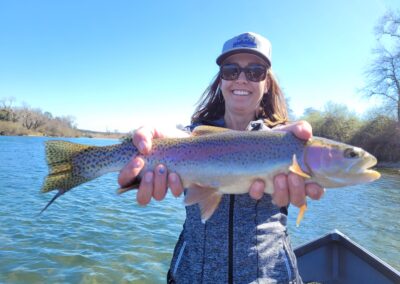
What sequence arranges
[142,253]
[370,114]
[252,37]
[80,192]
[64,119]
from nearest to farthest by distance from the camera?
[252,37] < [142,253] < [80,192] < [370,114] < [64,119]

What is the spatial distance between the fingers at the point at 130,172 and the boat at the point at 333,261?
410cm

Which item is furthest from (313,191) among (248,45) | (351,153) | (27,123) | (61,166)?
(27,123)

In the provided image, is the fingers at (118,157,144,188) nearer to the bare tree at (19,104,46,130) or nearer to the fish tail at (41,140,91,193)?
the fish tail at (41,140,91,193)

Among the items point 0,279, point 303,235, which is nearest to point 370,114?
point 303,235

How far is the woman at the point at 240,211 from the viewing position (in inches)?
103

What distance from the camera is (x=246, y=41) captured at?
3340 millimetres

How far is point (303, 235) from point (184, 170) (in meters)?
9.07

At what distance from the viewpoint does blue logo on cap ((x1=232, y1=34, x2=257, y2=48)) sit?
3328 millimetres

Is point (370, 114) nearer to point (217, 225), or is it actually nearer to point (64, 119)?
point (217, 225)

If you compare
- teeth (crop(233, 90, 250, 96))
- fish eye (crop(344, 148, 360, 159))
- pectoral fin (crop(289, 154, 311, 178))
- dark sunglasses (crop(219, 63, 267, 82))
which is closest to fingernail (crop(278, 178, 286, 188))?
pectoral fin (crop(289, 154, 311, 178))

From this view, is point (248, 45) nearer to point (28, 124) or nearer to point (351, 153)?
point (351, 153)

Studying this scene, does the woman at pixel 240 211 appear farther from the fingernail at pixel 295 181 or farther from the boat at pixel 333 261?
the boat at pixel 333 261

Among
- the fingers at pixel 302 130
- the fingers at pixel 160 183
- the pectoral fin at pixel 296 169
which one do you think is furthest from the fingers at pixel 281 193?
the fingers at pixel 160 183

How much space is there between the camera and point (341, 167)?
300cm
